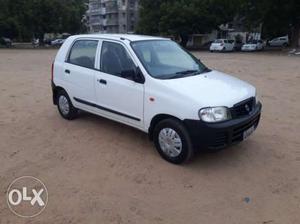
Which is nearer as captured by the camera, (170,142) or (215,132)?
(215,132)

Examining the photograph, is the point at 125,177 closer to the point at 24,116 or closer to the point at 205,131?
the point at 205,131

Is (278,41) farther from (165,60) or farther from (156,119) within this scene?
(156,119)

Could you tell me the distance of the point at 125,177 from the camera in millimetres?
4059

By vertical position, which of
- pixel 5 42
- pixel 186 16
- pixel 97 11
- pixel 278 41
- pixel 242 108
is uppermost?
pixel 97 11

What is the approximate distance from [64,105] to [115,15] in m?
78.3

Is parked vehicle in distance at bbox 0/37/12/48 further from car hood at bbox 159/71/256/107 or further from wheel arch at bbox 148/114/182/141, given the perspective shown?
car hood at bbox 159/71/256/107

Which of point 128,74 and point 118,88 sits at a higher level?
point 128,74

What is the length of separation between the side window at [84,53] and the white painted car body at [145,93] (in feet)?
0.29

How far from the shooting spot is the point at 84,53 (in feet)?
18.6

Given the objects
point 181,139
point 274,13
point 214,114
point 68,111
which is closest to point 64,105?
point 68,111

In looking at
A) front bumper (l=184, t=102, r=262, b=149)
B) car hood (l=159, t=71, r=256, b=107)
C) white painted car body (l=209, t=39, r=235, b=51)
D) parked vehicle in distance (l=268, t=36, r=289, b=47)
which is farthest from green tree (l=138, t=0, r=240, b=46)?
front bumper (l=184, t=102, r=262, b=149)

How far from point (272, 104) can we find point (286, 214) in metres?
4.86

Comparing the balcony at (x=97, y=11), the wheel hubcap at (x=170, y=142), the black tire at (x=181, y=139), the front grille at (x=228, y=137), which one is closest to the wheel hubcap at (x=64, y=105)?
the black tire at (x=181, y=139)

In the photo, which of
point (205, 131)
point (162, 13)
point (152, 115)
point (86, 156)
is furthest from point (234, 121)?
point (162, 13)
